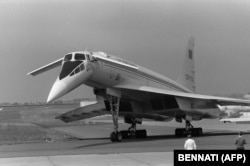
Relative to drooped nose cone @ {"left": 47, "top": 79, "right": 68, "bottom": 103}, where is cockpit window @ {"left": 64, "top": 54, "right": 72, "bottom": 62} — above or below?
above

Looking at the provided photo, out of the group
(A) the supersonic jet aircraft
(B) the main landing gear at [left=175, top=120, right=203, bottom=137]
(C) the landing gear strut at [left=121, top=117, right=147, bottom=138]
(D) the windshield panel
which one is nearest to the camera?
(D) the windshield panel

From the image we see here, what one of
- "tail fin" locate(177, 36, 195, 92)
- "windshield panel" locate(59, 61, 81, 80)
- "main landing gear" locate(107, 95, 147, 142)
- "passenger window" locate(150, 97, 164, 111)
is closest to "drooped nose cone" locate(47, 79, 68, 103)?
"windshield panel" locate(59, 61, 81, 80)

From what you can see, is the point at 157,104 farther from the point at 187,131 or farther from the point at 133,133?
the point at 187,131

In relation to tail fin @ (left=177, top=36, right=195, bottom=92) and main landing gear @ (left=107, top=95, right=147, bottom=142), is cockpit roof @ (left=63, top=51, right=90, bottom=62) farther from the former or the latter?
tail fin @ (left=177, top=36, right=195, bottom=92)

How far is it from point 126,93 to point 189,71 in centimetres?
944

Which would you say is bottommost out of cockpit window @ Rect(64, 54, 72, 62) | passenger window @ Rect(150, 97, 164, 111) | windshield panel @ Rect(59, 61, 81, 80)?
passenger window @ Rect(150, 97, 164, 111)

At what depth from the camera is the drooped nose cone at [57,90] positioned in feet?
61.3

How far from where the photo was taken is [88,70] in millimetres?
20719

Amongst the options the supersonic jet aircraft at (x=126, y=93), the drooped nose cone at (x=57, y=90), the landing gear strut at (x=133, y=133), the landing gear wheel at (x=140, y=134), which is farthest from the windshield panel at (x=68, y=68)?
the landing gear wheel at (x=140, y=134)

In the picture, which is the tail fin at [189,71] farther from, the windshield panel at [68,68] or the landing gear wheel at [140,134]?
the windshield panel at [68,68]

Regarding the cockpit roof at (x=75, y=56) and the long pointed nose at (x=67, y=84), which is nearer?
the long pointed nose at (x=67, y=84)

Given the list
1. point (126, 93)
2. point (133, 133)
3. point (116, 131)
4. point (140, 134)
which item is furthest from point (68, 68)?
point (140, 134)

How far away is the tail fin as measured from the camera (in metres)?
31.6

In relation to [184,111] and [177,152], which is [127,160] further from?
[184,111]
